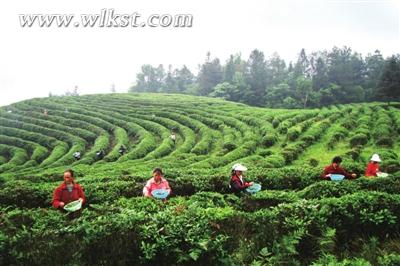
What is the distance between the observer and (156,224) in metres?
6.22

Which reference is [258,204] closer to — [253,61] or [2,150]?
[2,150]

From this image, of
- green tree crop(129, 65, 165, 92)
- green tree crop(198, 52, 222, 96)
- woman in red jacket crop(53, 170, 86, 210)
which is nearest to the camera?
woman in red jacket crop(53, 170, 86, 210)

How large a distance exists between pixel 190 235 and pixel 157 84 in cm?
12274

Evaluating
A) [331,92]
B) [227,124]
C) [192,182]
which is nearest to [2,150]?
[227,124]

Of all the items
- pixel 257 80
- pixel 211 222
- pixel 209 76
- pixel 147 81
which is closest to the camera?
pixel 211 222

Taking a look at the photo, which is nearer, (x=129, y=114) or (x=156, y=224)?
(x=156, y=224)

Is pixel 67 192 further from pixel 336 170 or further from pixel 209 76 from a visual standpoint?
pixel 209 76

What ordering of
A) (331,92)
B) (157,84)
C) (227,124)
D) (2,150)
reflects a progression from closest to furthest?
(2,150)
(227,124)
(331,92)
(157,84)

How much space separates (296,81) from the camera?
84750 millimetres

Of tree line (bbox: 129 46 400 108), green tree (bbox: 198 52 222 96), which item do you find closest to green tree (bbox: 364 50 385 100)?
tree line (bbox: 129 46 400 108)

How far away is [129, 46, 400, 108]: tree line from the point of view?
7550cm

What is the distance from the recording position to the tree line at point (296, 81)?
75500 millimetres

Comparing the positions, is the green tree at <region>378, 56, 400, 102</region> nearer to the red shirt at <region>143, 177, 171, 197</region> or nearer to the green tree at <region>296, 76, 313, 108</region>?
the green tree at <region>296, 76, 313, 108</region>

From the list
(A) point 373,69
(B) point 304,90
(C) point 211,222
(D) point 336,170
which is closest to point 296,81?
(B) point 304,90
